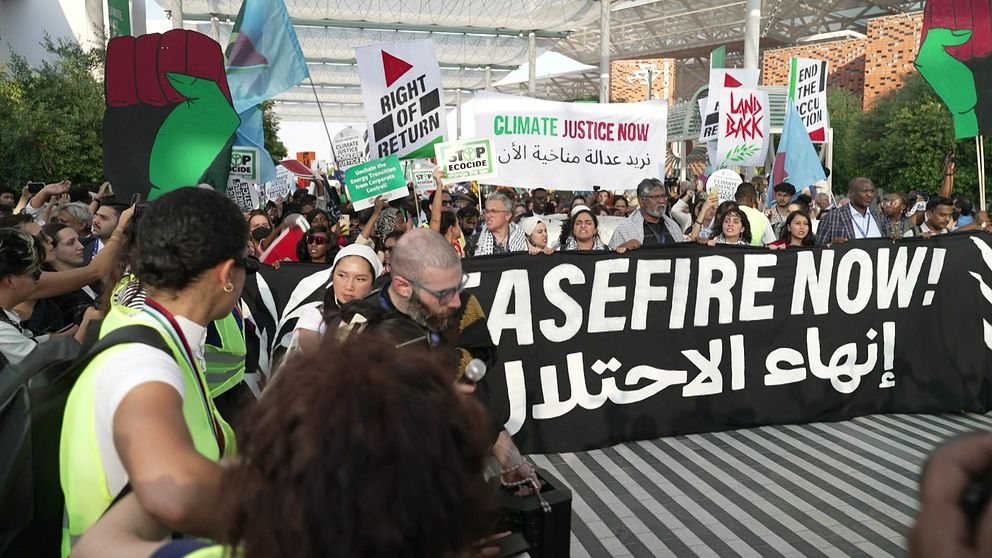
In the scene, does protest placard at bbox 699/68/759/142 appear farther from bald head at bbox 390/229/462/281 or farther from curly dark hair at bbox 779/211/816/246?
bald head at bbox 390/229/462/281

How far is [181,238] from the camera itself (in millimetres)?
1649

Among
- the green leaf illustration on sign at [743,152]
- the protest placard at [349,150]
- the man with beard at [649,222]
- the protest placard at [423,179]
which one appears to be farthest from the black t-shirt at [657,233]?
the protest placard at [349,150]

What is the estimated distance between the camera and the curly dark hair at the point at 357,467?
2.91 ft

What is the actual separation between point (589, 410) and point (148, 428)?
415cm

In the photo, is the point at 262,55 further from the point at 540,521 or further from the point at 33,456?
the point at 33,456

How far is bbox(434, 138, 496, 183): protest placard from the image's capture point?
8164 mm

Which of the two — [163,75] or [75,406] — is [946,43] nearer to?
[163,75]

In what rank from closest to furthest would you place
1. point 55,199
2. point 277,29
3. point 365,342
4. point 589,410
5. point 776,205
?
1. point 365,342
2. point 589,410
3. point 277,29
4. point 55,199
5. point 776,205

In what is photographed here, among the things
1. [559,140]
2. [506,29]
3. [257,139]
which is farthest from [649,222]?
[506,29]

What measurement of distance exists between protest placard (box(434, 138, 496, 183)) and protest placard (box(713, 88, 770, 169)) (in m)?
4.15

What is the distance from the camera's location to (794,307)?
560cm

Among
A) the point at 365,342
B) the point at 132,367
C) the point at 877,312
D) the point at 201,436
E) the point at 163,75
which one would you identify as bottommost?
the point at 877,312

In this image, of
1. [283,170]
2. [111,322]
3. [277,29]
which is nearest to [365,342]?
[111,322]

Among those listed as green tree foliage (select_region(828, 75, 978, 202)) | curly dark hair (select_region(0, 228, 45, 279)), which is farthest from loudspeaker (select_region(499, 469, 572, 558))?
green tree foliage (select_region(828, 75, 978, 202))
